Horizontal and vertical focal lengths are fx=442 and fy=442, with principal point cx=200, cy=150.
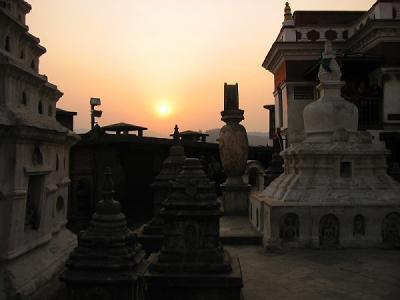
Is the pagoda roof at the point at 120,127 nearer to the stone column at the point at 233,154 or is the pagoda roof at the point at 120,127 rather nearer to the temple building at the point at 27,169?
the stone column at the point at 233,154

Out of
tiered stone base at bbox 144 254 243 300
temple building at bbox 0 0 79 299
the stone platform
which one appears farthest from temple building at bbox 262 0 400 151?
tiered stone base at bbox 144 254 243 300

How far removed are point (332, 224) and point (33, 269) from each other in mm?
7734

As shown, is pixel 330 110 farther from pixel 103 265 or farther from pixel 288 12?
pixel 288 12

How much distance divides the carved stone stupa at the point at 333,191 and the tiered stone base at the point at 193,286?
4.61m

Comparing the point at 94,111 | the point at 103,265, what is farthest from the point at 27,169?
the point at 94,111

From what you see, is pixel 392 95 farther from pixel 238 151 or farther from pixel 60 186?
pixel 60 186

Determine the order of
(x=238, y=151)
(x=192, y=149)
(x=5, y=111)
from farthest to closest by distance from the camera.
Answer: (x=192, y=149) < (x=238, y=151) < (x=5, y=111)

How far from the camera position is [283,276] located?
9.38 meters

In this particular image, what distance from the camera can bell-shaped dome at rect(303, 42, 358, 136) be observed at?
45.8 ft

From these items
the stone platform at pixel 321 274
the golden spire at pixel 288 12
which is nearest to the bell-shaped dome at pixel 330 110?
the stone platform at pixel 321 274

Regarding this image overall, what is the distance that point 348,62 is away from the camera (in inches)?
885

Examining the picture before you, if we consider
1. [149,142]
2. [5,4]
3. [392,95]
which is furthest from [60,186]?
[392,95]

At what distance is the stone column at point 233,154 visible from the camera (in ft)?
56.4

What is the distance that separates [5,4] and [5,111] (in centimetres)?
324
